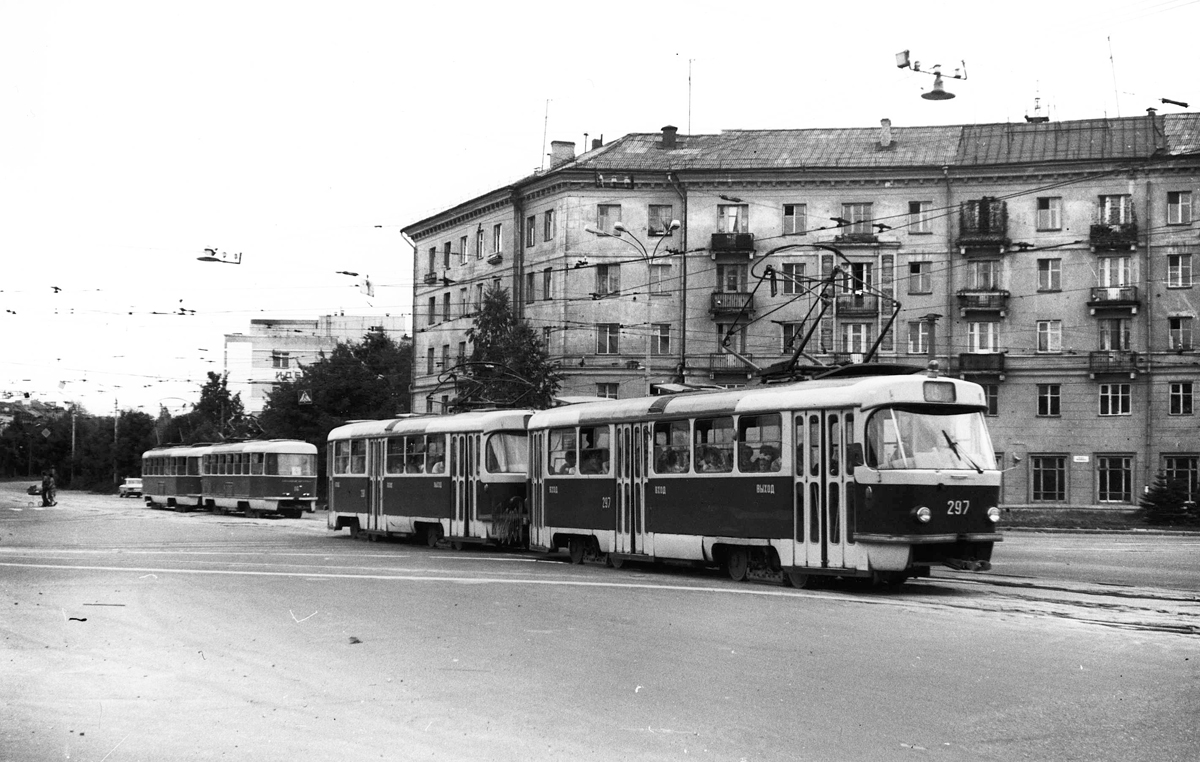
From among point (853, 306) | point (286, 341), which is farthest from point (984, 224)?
point (286, 341)

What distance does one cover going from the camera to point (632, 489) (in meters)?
21.1

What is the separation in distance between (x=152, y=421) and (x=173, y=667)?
10486 cm

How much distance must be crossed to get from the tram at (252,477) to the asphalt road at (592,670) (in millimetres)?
32615

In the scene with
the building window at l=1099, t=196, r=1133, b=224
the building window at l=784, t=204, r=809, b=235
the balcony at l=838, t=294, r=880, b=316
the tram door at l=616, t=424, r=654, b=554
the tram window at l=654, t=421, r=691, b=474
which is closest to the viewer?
the tram window at l=654, t=421, r=691, b=474

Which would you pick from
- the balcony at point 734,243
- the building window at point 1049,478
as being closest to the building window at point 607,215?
the balcony at point 734,243

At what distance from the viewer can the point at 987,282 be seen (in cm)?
5616

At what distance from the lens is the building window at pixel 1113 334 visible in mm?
55094

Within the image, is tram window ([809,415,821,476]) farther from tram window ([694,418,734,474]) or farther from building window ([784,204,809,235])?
building window ([784,204,809,235])

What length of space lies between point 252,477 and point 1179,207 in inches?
1483

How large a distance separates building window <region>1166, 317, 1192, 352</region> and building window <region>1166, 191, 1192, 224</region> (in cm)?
392

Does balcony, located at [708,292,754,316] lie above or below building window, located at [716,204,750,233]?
below

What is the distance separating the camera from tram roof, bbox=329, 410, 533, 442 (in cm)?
2589

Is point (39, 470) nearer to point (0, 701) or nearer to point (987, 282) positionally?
point (987, 282)

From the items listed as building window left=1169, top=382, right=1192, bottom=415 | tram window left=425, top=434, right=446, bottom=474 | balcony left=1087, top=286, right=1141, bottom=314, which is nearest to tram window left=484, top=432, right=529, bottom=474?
tram window left=425, top=434, right=446, bottom=474
